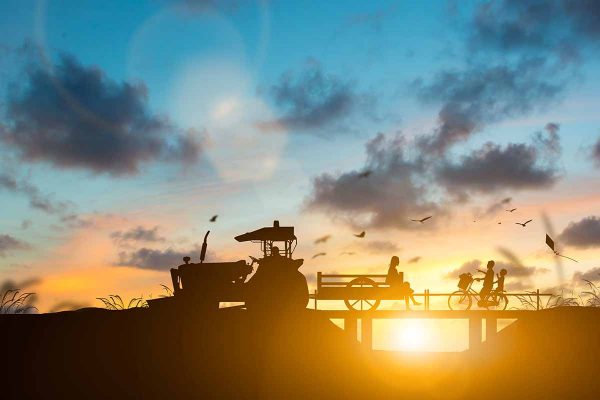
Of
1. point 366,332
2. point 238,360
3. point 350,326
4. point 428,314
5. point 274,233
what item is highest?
point 274,233

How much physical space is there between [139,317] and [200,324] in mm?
1793

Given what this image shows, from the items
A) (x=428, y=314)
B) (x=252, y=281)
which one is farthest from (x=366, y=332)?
(x=252, y=281)

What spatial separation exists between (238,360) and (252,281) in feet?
12.9

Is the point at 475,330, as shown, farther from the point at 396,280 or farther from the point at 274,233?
the point at 274,233

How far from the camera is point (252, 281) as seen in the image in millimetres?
22422

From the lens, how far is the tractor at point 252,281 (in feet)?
73.2

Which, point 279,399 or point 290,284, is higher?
point 290,284

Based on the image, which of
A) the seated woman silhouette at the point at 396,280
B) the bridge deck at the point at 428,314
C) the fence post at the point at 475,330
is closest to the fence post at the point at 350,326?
the bridge deck at the point at 428,314

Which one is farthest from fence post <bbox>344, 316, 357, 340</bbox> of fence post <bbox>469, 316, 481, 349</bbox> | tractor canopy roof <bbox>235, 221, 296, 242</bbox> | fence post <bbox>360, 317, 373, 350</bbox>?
tractor canopy roof <bbox>235, 221, 296, 242</bbox>

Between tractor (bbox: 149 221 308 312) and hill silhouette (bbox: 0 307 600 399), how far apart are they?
2.48 feet

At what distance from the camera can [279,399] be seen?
57.1ft

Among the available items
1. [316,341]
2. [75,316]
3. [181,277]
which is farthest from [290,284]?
[75,316]

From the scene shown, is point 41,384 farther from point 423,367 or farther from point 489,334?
point 489,334

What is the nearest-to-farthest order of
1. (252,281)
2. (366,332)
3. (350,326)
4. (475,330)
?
(252,281) < (350,326) < (475,330) < (366,332)
